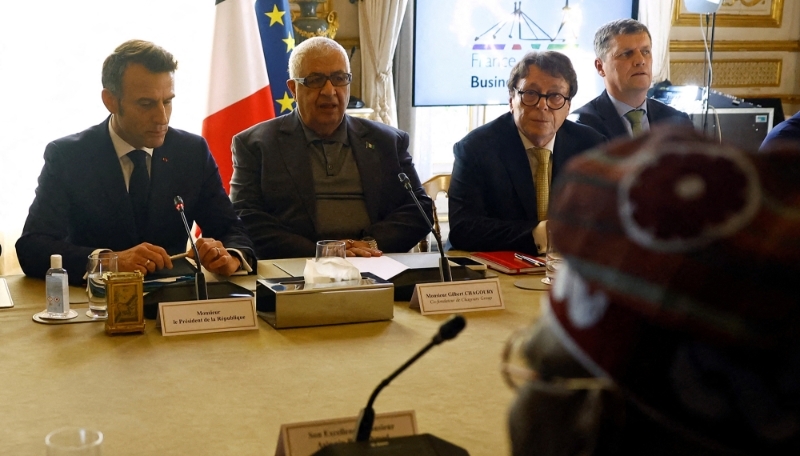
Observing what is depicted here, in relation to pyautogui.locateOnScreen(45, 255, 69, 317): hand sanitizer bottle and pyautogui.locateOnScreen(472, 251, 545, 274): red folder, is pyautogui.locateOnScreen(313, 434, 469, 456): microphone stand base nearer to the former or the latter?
pyautogui.locateOnScreen(45, 255, 69, 317): hand sanitizer bottle

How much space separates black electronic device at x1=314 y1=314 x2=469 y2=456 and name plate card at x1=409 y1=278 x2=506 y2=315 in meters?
1.23

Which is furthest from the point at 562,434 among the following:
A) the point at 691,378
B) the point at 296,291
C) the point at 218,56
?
the point at 218,56

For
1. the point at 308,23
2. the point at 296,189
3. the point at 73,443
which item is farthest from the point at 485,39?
the point at 73,443

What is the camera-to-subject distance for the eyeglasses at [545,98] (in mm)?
3227

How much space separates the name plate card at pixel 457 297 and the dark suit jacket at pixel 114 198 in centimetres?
67

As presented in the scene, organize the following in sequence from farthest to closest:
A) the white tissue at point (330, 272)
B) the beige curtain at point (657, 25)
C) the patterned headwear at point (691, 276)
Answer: the beige curtain at point (657, 25), the white tissue at point (330, 272), the patterned headwear at point (691, 276)

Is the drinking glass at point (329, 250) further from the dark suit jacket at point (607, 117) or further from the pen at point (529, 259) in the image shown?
the dark suit jacket at point (607, 117)

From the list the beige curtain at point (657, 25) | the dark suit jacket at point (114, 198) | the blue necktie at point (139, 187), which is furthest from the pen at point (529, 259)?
the beige curtain at point (657, 25)

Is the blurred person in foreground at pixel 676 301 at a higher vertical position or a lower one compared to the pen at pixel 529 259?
higher

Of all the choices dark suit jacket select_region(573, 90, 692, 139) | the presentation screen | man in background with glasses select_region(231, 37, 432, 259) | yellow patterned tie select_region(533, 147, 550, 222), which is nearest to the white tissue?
man in background with glasses select_region(231, 37, 432, 259)

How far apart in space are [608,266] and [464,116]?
17.9 ft

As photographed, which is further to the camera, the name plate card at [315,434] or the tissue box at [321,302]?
the tissue box at [321,302]

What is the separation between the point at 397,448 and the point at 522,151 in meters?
2.54

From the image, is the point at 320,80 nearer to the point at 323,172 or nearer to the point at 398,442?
the point at 323,172
